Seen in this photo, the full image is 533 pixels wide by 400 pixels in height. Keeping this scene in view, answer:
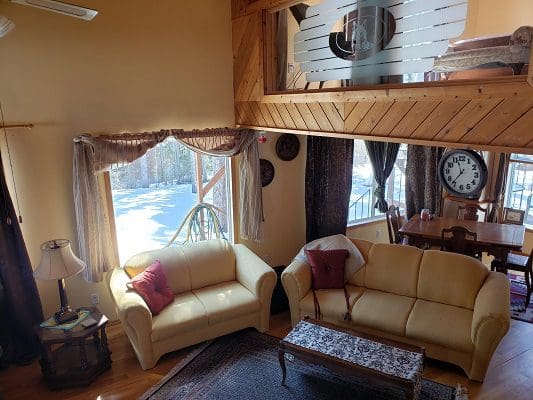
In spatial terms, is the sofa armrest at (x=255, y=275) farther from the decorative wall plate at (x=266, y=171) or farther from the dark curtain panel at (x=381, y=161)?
the dark curtain panel at (x=381, y=161)

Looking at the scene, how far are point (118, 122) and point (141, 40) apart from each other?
0.88 metres

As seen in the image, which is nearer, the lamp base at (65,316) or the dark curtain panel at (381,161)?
the lamp base at (65,316)

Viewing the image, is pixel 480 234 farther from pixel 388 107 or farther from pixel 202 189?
pixel 202 189

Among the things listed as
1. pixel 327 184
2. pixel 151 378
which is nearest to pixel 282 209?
A: pixel 327 184

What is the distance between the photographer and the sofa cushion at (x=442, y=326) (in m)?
3.29

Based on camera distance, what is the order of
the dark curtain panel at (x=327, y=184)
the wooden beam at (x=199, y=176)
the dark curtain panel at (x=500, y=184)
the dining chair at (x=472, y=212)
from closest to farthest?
1. the wooden beam at (x=199, y=176)
2. the dark curtain panel at (x=327, y=184)
3. the dining chair at (x=472, y=212)
4. the dark curtain panel at (x=500, y=184)

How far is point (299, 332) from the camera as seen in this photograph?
10.9 ft

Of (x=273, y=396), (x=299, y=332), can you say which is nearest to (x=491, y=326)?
(x=299, y=332)

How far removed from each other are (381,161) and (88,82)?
4.09m

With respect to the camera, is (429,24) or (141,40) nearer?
(429,24)

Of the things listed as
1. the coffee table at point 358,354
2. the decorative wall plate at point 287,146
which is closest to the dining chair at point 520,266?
the coffee table at point 358,354

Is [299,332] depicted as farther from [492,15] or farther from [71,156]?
[492,15]

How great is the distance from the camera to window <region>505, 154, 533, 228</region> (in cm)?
584

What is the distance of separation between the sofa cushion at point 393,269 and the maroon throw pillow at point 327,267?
0.30 meters
